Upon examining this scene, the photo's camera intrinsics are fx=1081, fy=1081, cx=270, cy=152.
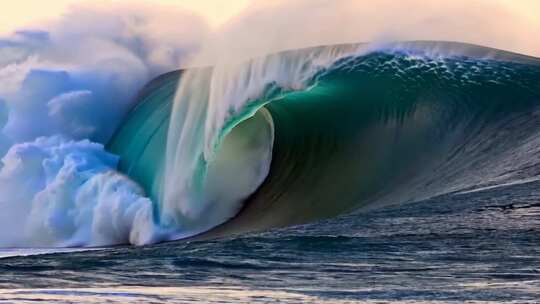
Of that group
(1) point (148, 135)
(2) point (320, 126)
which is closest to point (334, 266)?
(2) point (320, 126)

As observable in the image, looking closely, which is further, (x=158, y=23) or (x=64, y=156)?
(x=158, y=23)

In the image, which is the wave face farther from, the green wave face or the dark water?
the dark water

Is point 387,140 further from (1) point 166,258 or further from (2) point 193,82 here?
(1) point 166,258

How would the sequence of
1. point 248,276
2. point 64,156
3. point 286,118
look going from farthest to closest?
point 64,156
point 286,118
point 248,276

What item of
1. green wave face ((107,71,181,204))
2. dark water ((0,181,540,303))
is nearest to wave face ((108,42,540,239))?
green wave face ((107,71,181,204))

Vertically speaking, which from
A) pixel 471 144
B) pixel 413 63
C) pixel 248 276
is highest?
pixel 413 63

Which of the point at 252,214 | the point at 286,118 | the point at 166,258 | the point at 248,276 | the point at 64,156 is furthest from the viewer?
the point at 64,156

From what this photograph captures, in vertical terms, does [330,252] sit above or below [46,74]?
below

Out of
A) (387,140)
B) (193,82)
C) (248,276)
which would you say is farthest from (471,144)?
(248,276)
